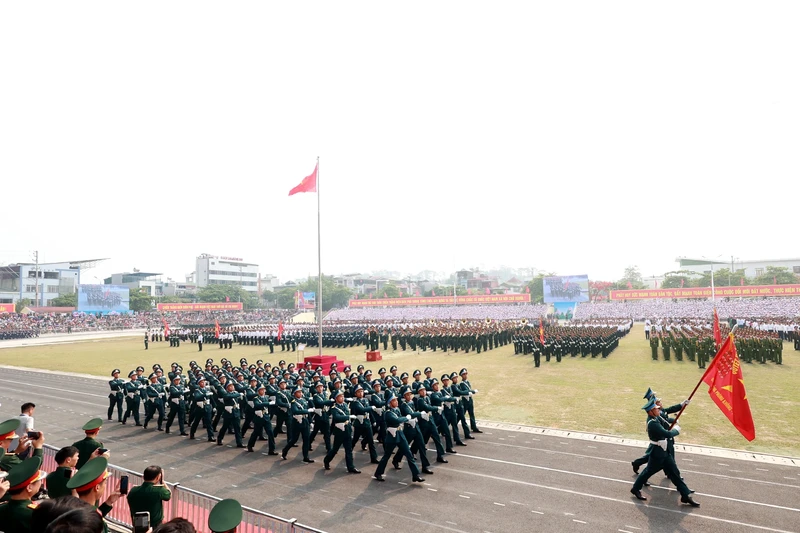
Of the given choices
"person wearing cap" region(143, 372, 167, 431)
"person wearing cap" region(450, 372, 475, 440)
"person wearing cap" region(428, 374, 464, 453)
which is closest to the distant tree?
"person wearing cap" region(143, 372, 167, 431)

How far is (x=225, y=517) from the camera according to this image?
10.9ft

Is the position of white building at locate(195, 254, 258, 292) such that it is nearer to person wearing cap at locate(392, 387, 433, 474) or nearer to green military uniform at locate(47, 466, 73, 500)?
person wearing cap at locate(392, 387, 433, 474)

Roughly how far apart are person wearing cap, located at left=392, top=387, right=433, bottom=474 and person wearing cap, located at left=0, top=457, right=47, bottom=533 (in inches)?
251

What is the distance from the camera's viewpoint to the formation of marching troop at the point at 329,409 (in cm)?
964

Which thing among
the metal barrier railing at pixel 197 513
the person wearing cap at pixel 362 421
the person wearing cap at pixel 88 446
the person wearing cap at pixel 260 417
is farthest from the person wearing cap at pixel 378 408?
the person wearing cap at pixel 88 446

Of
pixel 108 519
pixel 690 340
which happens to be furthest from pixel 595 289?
pixel 108 519

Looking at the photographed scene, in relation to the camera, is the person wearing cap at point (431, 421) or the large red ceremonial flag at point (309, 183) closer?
the person wearing cap at point (431, 421)

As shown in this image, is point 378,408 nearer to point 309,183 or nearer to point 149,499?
point 149,499

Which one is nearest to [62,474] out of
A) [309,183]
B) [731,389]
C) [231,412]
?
[231,412]

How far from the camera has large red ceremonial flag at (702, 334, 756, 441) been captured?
795 cm

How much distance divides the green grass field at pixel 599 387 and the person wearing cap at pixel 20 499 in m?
11.2

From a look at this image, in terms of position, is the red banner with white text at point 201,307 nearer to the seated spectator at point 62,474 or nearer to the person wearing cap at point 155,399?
the person wearing cap at point 155,399

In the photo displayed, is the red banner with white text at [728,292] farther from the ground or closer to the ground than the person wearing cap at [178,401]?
farther from the ground

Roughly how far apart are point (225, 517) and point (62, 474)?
2573 mm
